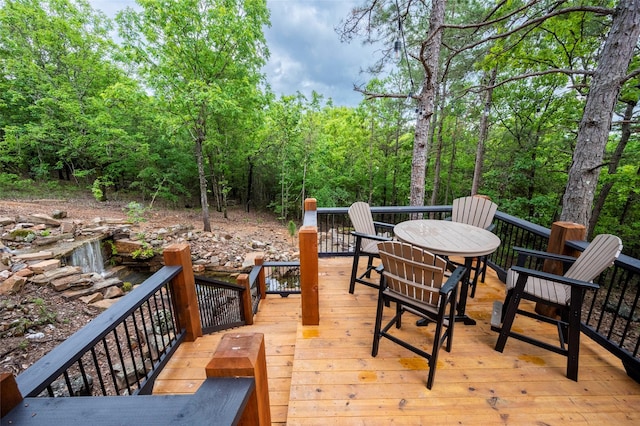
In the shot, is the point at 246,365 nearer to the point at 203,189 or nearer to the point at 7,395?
the point at 7,395

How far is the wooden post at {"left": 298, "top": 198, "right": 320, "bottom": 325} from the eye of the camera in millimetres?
2199

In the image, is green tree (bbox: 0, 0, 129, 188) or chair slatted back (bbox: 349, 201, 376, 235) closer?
chair slatted back (bbox: 349, 201, 376, 235)

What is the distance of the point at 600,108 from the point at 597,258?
2240 mm

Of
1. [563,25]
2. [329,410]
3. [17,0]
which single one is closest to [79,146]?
[17,0]

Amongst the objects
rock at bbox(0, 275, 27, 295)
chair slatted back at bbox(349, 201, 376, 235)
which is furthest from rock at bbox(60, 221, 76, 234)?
chair slatted back at bbox(349, 201, 376, 235)

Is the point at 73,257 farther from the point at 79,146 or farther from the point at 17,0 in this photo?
the point at 17,0

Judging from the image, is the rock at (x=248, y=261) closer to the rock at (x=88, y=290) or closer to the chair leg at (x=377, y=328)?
the rock at (x=88, y=290)

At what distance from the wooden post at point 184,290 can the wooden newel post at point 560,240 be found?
322 centimetres

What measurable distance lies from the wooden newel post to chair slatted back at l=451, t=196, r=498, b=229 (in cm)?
69

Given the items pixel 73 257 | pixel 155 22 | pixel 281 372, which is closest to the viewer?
pixel 281 372

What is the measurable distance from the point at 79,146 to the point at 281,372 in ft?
39.9

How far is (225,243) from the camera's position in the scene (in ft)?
27.3

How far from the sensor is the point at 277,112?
386 inches

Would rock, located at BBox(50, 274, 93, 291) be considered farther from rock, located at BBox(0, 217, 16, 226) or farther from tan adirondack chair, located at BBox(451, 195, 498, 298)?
tan adirondack chair, located at BBox(451, 195, 498, 298)
